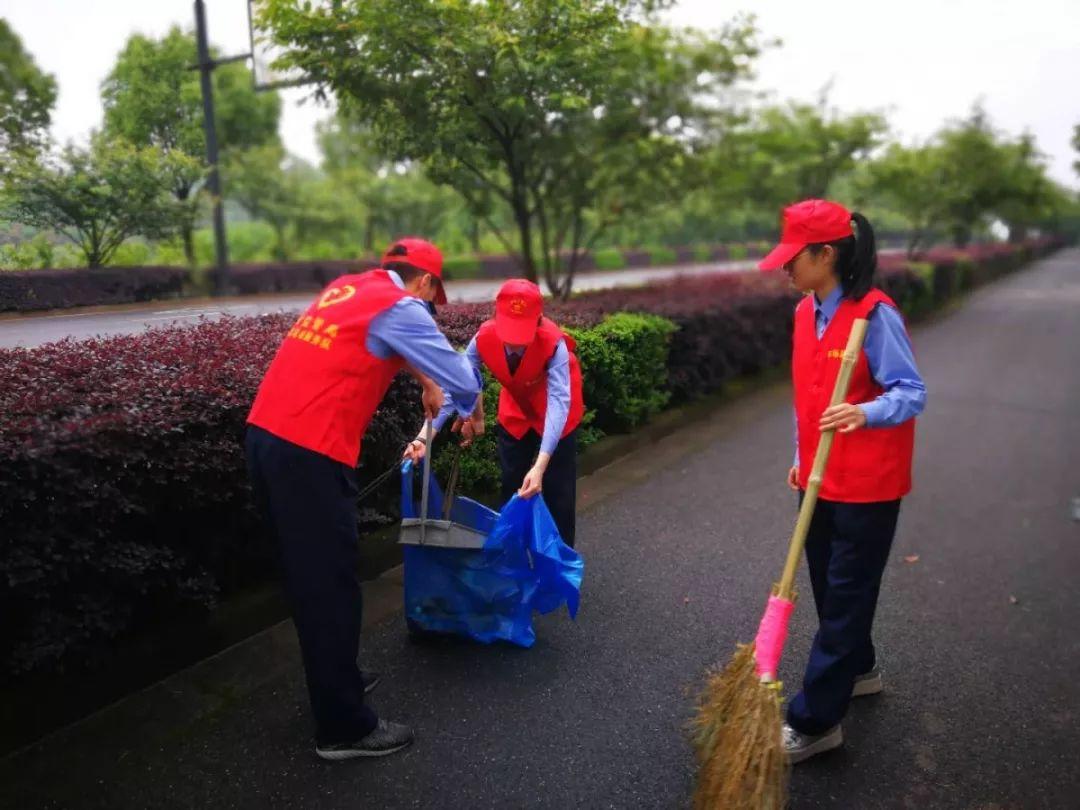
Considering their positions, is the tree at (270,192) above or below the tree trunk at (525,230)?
above

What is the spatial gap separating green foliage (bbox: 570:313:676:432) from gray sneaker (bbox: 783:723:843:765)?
3308 millimetres

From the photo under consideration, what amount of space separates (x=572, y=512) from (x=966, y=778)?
1.78 m

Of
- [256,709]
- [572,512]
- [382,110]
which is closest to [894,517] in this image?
[572,512]

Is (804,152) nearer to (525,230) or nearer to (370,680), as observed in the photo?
(525,230)

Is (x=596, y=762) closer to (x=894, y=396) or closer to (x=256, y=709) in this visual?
(x=256, y=709)

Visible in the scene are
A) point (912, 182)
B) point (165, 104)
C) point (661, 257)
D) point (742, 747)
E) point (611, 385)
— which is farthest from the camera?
point (661, 257)

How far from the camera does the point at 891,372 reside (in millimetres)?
2268

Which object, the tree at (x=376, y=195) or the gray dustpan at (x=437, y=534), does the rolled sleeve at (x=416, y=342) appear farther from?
the tree at (x=376, y=195)

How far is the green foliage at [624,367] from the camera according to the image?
563cm

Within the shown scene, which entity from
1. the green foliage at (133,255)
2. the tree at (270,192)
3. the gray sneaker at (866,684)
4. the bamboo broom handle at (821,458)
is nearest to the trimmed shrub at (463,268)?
the tree at (270,192)

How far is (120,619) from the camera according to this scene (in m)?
2.68

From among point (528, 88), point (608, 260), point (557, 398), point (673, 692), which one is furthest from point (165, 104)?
point (608, 260)

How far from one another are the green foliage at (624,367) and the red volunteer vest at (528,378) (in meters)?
2.14

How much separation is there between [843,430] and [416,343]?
50.5 inches
